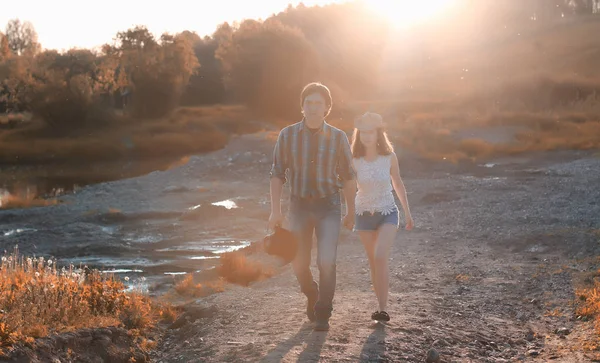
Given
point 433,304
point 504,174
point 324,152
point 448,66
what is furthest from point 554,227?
point 448,66

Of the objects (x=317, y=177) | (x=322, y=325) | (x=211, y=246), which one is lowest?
(x=211, y=246)

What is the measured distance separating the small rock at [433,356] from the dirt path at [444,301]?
109 millimetres

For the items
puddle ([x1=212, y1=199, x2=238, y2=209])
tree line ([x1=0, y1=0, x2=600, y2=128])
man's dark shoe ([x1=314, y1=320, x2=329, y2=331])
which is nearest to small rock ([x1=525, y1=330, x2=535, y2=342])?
man's dark shoe ([x1=314, y1=320, x2=329, y2=331])

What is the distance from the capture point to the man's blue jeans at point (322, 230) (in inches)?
267

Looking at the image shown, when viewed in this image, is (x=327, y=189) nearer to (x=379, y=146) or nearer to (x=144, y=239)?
(x=379, y=146)

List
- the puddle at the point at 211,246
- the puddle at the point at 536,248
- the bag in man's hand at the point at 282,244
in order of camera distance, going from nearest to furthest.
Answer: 1. the bag in man's hand at the point at 282,244
2. the puddle at the point at 536,248
3. the puddle at the point at 211,246

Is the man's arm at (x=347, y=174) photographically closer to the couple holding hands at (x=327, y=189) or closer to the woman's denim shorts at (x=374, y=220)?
the couple holding hands at (x=327, y=189)

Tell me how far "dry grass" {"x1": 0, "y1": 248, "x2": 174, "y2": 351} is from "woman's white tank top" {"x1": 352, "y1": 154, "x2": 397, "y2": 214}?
9.28 feet

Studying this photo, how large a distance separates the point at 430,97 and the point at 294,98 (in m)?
10.8

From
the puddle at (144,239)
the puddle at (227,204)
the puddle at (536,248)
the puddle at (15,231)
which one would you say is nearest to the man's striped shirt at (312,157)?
the puddle at (536,248)

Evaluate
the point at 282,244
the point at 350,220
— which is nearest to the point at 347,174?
the point at 350,220

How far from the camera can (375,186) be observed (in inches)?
286

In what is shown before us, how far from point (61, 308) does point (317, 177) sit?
283 centimetres

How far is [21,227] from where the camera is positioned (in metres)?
20.6
